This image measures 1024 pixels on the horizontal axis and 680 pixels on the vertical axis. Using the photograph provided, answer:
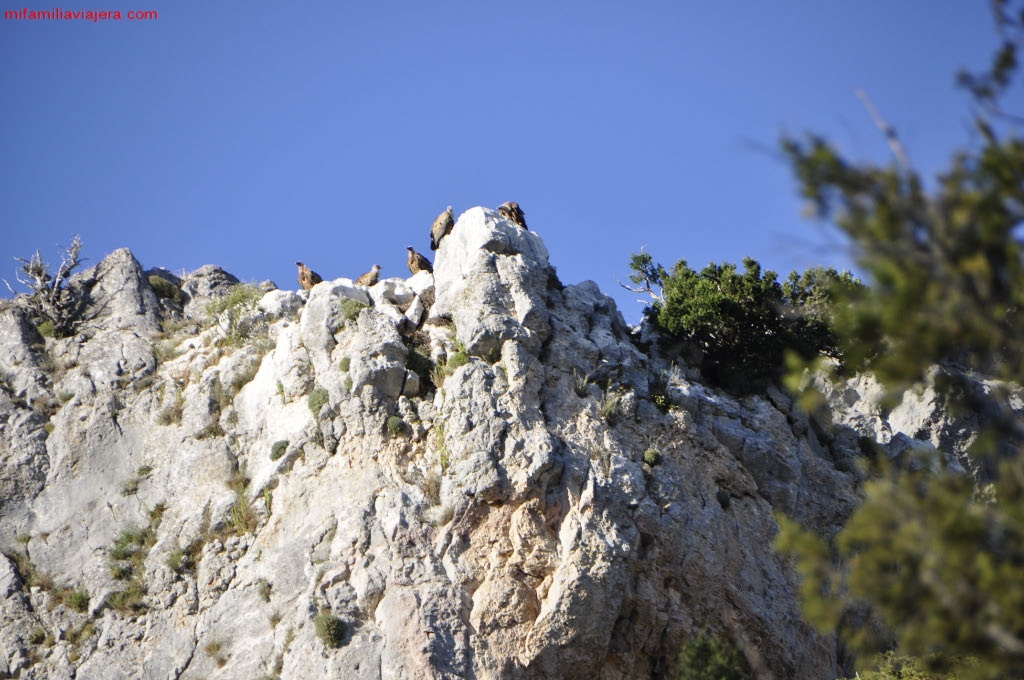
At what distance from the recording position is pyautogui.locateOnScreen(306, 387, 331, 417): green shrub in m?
23.1

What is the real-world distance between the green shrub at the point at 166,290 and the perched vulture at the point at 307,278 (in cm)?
573

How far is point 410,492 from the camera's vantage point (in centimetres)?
2081

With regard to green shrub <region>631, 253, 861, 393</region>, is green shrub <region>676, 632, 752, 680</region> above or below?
below

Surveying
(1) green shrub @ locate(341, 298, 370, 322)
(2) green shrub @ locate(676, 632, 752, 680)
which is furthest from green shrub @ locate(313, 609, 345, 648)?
(1) green shrub @ locate(341, 298, 370, 322)

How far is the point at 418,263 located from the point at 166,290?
9.87 metres

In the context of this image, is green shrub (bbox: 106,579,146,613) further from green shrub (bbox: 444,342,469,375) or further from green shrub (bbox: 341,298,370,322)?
green shrub (bbox: 444,342,469,375)

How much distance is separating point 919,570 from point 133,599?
1756 cm

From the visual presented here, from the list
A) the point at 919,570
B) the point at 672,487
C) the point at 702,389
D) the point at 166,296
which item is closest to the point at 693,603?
the point at 672,487

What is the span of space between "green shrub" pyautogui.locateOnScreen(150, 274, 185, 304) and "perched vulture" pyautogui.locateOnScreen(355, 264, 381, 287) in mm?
8090

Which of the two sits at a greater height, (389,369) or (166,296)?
(166,296)

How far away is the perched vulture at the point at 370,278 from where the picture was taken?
27719mm

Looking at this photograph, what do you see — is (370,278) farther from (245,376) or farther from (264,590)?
(264,590)

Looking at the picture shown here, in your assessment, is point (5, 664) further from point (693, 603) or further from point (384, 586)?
point (693, 603)

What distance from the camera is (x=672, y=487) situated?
21.5m
